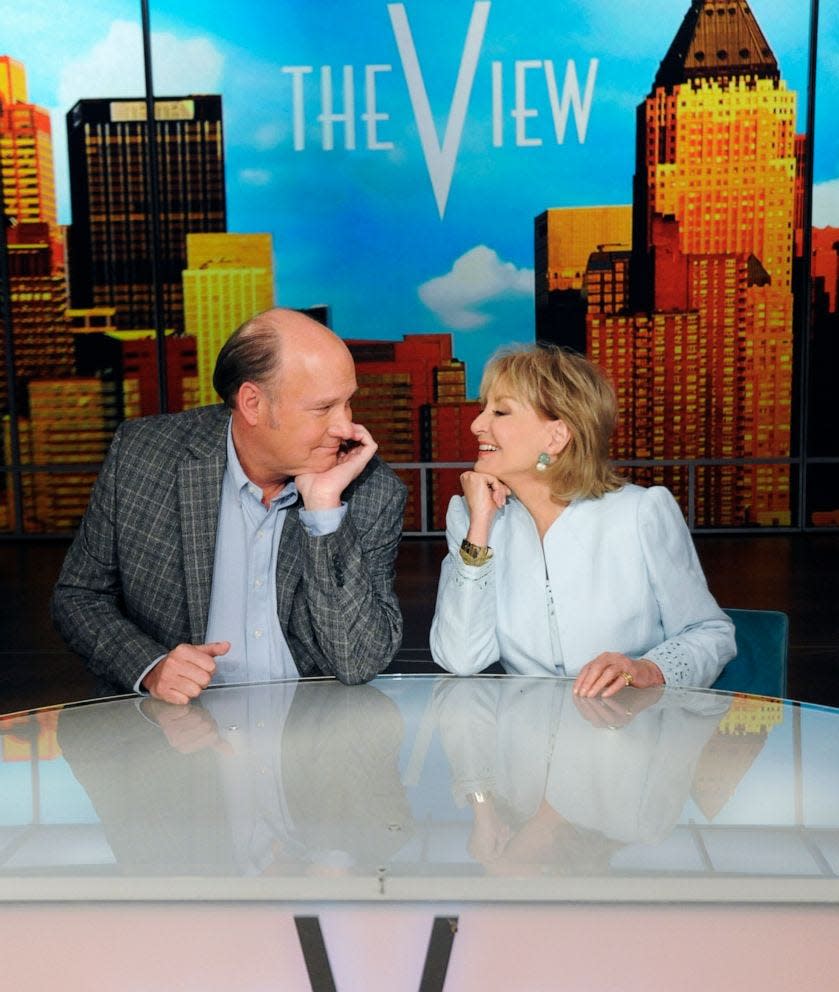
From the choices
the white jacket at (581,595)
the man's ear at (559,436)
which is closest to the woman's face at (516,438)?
the man's ear at (559,436)

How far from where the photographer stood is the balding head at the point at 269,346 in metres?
2.06

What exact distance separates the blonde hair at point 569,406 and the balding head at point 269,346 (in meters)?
0.38

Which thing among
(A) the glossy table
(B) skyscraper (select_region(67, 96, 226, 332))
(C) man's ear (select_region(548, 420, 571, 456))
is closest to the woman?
(C) man's ear (select_region(548, 420, 571, 456))

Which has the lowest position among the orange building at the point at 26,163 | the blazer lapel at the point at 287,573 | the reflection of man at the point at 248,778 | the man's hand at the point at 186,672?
the reflection of man at the point at 248,778

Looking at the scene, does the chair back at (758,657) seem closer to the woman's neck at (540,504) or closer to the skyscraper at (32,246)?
the woman's neck at (540,504)

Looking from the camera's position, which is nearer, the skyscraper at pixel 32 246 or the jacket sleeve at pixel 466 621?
the jacket sleeve at pixel 466 621

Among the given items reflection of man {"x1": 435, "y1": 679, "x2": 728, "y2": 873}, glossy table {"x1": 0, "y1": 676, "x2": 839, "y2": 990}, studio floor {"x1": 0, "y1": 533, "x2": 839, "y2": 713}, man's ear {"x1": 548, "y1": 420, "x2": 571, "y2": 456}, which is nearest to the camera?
glossy table {"x1": 0, "y1": 676, "x2": 839, "y2": 990}

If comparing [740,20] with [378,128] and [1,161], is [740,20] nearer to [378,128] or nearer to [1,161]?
[378,128]

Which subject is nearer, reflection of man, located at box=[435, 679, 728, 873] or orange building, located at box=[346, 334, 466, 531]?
reflection of man, located at box=[435, 679, 728, 873]

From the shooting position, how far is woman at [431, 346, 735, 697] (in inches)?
85.0

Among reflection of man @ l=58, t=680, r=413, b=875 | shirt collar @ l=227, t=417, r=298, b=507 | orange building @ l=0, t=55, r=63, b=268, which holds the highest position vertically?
orange building @ l=0, t=55, r=63, b=268

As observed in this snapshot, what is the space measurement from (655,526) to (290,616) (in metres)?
0.70

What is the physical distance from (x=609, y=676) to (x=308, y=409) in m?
0.69

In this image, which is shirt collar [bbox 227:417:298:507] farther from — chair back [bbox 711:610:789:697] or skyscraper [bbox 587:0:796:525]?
skyscraper [bbox 587:0:796:525]
